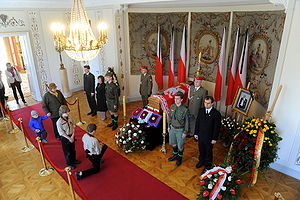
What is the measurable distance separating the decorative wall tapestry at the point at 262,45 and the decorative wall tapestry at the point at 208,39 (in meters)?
0.48

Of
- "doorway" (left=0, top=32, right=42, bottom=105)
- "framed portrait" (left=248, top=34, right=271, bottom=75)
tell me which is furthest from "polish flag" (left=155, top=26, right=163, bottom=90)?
"doorway" (left=0, top=32, right=42, bottom=105)

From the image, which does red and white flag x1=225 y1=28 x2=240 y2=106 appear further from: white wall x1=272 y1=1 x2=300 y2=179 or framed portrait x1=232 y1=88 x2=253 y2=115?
white wall x1=272 y1=1 x2=300 y2=179

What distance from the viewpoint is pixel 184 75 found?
676 cm

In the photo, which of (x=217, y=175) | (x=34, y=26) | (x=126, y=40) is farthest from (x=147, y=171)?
(x=34, y=26)

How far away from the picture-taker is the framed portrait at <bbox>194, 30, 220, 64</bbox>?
611 cm

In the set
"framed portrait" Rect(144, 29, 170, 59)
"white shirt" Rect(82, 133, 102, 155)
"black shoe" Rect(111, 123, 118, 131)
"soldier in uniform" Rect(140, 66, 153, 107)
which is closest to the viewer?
"white shirt" Rect(82, 133, 102, 155)

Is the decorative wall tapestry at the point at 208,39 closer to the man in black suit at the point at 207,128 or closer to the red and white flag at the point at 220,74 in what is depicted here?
the red and white flag at the point at 220,74

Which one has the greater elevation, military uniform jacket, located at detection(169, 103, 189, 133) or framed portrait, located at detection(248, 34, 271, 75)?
framed portrait, located at detection(248, 34, 271, 75)

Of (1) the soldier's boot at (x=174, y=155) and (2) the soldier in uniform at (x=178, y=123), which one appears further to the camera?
(1) the soldier's boot at (x=174, y=155)

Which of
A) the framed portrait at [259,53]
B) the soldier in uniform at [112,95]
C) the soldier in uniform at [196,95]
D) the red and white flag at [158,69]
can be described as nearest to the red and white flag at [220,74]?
the framed portrait at [259,53]

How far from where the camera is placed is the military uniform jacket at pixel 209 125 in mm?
3965

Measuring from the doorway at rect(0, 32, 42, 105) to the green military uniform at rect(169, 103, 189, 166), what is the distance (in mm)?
5673

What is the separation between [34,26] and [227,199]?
7435 mm

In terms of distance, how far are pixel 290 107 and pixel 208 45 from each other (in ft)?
10.0
